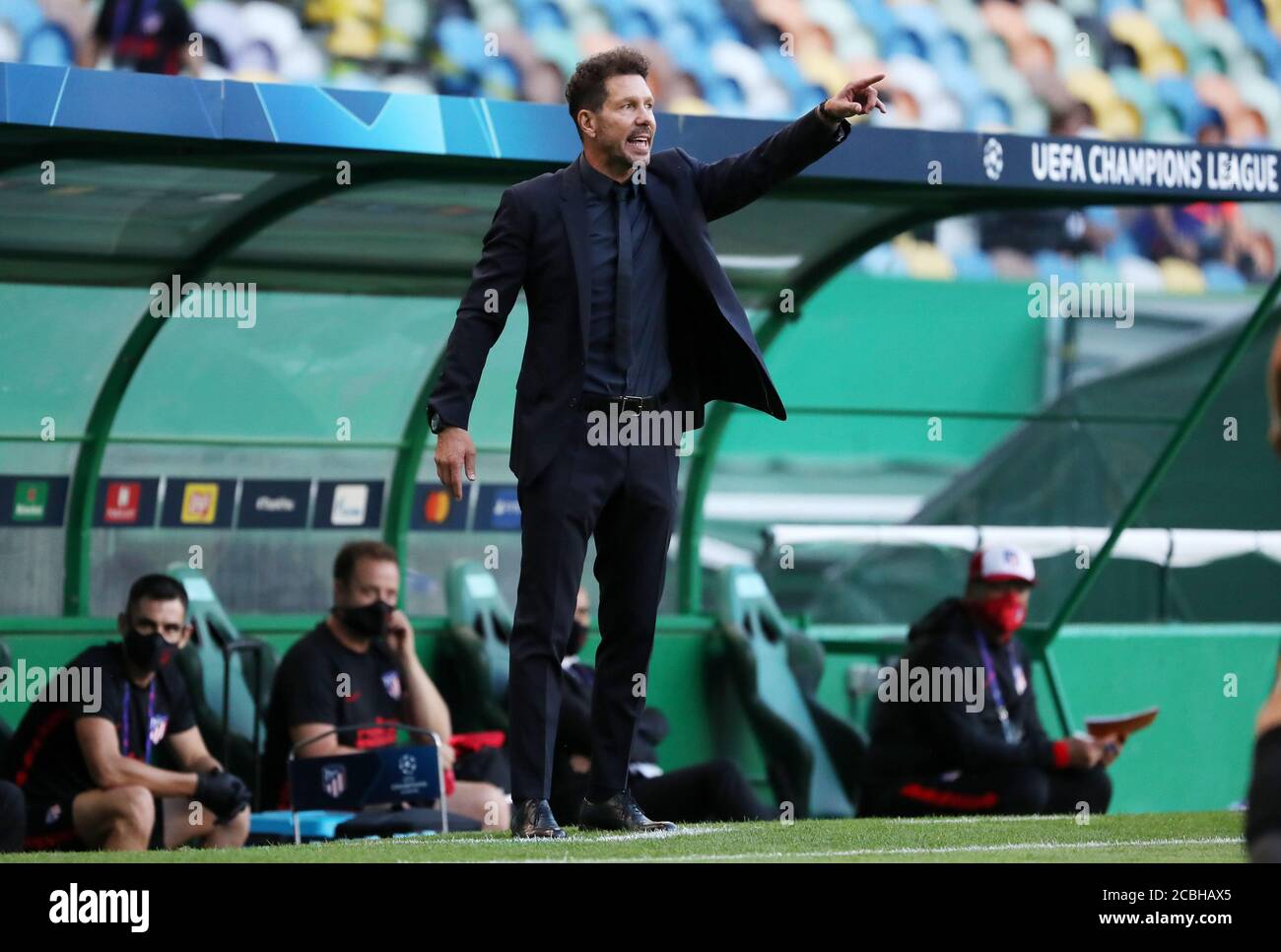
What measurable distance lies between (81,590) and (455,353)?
4.20 metres

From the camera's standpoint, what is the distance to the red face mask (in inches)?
332

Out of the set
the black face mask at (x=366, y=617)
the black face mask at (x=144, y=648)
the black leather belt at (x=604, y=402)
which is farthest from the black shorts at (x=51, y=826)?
the black leather belt at (x=604, y=402)

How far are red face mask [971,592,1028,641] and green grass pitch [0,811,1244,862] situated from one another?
252 cm

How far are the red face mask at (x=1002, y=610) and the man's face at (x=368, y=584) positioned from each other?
211 centimetres

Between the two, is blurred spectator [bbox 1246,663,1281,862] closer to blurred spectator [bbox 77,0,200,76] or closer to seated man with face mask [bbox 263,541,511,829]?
seated man with face mask [bbox 263,541,511,829]

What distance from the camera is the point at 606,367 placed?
199 inches

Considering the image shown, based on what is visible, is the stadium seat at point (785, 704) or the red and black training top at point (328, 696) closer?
the red and black training top at point (328, 696)

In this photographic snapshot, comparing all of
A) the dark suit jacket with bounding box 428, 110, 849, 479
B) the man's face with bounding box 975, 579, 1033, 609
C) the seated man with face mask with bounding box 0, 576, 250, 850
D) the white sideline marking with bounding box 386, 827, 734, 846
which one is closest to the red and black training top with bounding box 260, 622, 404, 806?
the seated man with face mask with bounding box 0, 576, 250, 850

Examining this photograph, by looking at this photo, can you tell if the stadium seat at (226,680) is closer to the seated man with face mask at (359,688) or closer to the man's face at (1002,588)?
the seated man with face mask at (359,688)

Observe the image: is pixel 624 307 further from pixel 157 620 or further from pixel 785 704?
pixel 785 704

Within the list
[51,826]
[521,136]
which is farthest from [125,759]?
[521,136]

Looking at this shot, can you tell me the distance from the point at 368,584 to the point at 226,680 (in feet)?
1.99

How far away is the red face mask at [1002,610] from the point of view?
8.43 metres
